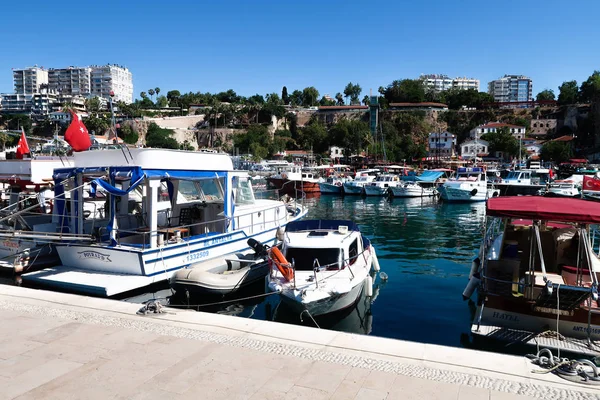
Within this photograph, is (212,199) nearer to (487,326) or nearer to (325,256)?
(325,256)

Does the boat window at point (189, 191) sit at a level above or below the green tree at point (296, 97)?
below

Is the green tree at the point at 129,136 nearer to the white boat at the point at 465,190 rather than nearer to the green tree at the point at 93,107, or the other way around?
the green tree at the point at 93,107

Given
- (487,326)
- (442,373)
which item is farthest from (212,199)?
(442,373)

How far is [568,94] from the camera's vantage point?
12281 cm

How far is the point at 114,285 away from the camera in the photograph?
12141 millimetres

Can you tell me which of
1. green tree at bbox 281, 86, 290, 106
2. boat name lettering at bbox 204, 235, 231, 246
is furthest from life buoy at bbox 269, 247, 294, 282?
green tree at bbox 281, 86, 290, 106

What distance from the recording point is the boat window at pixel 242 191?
58.5ft

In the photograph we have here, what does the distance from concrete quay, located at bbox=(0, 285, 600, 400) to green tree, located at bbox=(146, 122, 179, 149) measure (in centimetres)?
9714

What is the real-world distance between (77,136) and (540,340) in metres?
13.8

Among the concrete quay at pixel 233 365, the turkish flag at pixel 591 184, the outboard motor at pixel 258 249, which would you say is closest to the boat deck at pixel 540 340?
the concrete quay at pixel 233 365

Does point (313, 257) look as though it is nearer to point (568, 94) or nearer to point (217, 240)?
point (217, 240)

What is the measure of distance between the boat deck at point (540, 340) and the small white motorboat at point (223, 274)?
267 inches

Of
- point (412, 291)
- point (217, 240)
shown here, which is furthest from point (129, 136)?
point (412, 291)

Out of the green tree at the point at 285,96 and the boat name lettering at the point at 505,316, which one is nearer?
the boat name lettering at the point at 505,316
